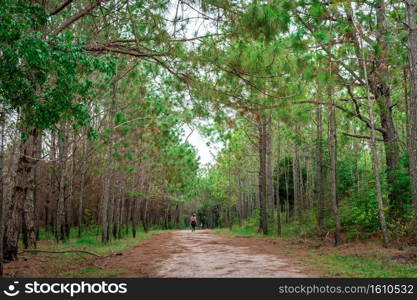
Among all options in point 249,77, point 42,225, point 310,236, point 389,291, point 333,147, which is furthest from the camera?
point 42,225

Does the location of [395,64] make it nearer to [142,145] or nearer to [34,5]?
[34,5]

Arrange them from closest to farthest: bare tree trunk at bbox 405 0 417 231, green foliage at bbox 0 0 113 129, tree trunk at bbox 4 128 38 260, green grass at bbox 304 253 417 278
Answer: green foliage at bbox 0 0 113 129 < green grass at bbox 304 253 417 278 < bare tree trunk at bbox 405 0 417 231 < tree trunk at bbox 4 128 38 260

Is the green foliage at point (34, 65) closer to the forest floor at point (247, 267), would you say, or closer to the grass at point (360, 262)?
the forest floor at point (247, 267)

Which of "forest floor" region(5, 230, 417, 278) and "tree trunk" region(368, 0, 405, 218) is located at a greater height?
"tree trunk" region(368, 0, 405, 218)

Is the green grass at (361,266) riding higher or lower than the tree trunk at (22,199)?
lower

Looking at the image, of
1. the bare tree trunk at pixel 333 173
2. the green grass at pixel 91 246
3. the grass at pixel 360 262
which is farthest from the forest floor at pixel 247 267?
the green grass at pixel 91 246

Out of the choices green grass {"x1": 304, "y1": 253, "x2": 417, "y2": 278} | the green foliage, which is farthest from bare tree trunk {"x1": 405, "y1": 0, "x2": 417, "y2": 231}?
the green foliage

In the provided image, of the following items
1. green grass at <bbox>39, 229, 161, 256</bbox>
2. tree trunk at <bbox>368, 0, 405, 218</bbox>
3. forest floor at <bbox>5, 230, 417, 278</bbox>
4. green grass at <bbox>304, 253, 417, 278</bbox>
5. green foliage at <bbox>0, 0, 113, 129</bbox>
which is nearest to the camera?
green foliage at <bbox>0, 0, 113, 129</bbox>

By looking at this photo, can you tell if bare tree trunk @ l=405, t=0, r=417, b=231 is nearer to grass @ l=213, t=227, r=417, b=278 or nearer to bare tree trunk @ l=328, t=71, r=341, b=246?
grass @ l=213, t=227, r=417, b=278

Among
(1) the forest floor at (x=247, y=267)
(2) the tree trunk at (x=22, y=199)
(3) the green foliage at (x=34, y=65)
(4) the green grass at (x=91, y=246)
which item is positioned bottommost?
(4) the green grass at (x=91, y=246)

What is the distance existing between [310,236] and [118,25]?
37.6 feet

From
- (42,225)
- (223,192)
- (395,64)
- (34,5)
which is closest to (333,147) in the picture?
(395,64)

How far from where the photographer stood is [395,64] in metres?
12.0

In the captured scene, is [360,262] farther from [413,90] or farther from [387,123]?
[387,123]
